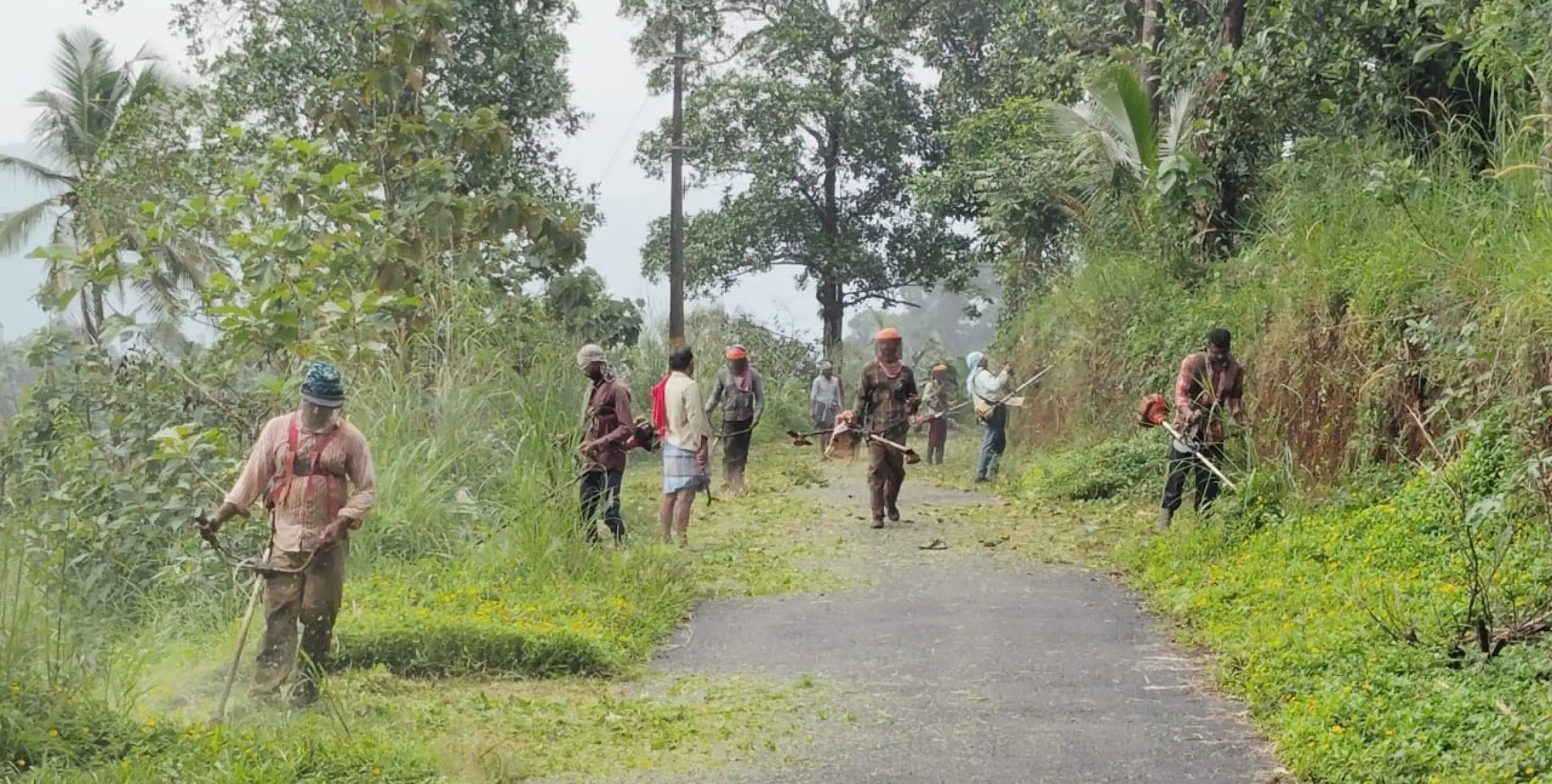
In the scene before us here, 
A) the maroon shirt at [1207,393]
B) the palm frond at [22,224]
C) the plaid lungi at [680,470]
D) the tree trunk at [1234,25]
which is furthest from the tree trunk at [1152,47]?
the palm frond at [22,224]

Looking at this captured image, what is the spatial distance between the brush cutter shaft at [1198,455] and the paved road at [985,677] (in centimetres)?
114

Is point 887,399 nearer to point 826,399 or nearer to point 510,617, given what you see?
point 510,617

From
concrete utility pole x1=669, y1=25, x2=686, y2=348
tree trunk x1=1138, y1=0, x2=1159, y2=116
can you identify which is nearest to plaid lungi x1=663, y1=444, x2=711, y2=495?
tree trunk x1=1138, y1=0, x2=1159, y2=116

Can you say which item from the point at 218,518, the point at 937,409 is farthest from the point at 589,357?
the point at 937,409

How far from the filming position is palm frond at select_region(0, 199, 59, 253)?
32469 mm

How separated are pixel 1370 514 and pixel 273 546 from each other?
6732 mm

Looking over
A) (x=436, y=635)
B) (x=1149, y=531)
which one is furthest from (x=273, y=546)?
(x=1149, y=531)

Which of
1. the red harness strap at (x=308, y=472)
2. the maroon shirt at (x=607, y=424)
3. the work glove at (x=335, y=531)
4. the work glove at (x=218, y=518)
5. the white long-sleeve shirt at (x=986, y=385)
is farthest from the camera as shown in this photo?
the white long-sleeve shirt at (x=986, y=385)

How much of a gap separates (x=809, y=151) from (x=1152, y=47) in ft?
64.8

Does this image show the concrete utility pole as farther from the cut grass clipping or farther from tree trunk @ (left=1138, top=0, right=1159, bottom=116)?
the cut grass clipping

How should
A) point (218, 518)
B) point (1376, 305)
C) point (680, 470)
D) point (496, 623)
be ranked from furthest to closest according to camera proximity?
point (680, 470)
point (1376, 305)
point (496, 623)
point (218, 518)

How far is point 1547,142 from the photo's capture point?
1081cm

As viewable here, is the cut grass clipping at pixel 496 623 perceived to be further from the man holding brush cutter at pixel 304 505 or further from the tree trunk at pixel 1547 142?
the tree trunk at pixel 1547 142

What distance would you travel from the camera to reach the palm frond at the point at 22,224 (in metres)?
32.5
